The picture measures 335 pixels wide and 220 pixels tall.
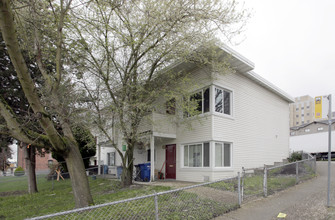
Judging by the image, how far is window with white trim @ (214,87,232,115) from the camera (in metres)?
11.9

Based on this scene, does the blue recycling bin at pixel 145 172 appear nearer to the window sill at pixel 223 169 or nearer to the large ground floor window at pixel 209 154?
the large ground floor window at pixel 209 154

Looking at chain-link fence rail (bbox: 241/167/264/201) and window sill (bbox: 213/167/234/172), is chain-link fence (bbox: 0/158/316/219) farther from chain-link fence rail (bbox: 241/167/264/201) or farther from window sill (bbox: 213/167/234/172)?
window sill (bbox: 213/167/234/172)

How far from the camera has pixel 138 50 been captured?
399 inches

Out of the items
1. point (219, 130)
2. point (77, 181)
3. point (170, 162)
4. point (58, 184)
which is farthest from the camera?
point (58, 184)

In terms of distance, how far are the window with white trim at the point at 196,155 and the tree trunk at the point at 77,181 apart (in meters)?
5.97

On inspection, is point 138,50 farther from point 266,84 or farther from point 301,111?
point 301,111

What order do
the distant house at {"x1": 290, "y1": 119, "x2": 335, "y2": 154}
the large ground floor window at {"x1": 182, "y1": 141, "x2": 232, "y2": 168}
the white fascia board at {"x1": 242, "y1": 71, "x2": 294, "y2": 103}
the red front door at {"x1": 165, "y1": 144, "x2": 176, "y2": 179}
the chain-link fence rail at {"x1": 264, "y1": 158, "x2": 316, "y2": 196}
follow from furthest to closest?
1. the distant house at {"x1": 290, "y1": 119, "x2": 335, "y2": 154}
2. the white fascia board at {"x1": 242, "y1": 71, "x2": 294, "y2": 103}
3. the red front door at {"x1": 165, "y1": 144, "x2": 176, "y2": 179}
4. the large ground floor window at {"x1": 182, "y1": 141, "x2": 232, "y2": 168}
5. the chain-link fence rail at {"x1": 264, "y1": 158, "x2": 316, "y2": 196}

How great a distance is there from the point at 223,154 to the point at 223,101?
2736mm

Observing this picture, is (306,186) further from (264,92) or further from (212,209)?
(264,92)

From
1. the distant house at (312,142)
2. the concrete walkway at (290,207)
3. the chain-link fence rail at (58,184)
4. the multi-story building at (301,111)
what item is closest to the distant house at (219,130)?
the chain-link fence rail at (58,184)

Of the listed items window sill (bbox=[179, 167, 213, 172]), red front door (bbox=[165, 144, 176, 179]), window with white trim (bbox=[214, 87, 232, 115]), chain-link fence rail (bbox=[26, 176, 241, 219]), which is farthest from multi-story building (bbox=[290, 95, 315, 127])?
chain-link fence rail (bbox=[26, 176, 241, 219])

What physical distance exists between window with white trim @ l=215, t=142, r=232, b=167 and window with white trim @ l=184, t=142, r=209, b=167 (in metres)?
0.50

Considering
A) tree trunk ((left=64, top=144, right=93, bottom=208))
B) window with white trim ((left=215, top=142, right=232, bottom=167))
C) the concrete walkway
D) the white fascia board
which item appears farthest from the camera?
the white fascia board

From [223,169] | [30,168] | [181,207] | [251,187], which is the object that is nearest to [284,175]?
[223,169]
